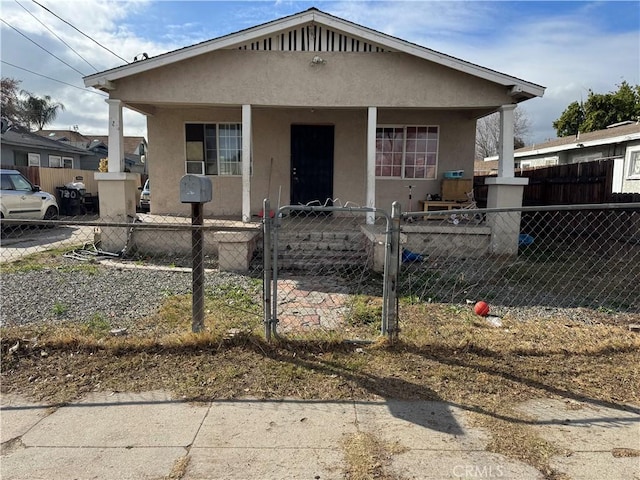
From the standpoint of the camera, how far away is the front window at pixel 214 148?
1057cm

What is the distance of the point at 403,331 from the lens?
422 cm

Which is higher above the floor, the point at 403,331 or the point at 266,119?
the point at 266,119

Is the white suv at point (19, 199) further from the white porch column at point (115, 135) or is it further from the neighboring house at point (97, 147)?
the neighboring house at point (97, 147)

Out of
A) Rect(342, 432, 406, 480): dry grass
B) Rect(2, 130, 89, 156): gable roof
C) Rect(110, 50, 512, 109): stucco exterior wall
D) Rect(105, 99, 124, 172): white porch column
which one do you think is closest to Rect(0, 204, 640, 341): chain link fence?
Rect(105, 99, 124, 172): white porch column

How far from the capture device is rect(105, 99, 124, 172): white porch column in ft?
27.4

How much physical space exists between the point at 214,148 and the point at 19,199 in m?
6.40

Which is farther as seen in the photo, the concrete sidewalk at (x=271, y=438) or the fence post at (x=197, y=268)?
the fence post at (x=197, y=268)

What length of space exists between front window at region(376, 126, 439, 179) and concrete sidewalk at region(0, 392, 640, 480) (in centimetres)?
828

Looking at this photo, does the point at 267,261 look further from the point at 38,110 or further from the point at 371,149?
the point at 38,110

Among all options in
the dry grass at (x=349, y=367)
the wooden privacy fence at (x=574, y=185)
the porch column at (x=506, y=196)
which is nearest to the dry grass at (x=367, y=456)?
the dry grass at (x=349, y=367)

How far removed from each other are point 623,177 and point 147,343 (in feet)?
55.3

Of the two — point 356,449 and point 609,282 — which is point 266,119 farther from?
point 356,449

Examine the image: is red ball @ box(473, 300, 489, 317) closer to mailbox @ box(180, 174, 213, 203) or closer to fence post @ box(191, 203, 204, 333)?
fence post @ box(191, 203, 204, 333)

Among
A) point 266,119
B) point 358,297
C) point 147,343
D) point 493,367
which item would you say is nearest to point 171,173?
point 266,119
